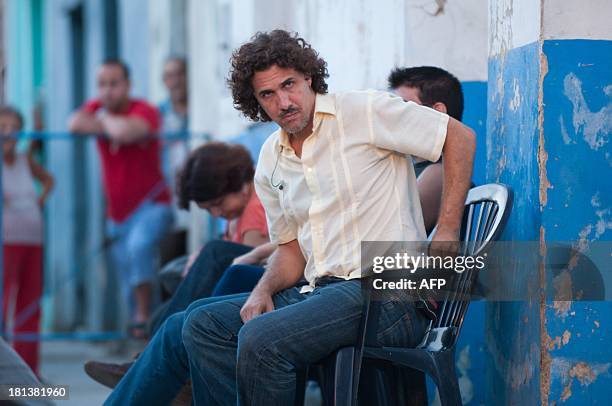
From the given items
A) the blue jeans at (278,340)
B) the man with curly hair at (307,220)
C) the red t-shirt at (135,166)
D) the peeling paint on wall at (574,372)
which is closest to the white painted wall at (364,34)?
the red t-shirt at (135,166)

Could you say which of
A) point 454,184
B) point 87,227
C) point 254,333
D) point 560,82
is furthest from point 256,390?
point 87,227

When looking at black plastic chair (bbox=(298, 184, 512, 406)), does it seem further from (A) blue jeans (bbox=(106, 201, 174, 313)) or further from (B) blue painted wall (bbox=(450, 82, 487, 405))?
(A) blue jeans (bbox=(106, 201, 174, 313))

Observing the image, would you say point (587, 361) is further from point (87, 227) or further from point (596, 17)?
point (87, 227)

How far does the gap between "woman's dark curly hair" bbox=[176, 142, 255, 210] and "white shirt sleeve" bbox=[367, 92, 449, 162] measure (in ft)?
5.01

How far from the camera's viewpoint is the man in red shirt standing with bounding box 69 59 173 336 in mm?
8766

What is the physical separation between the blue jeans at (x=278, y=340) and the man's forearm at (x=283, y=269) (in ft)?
0.48

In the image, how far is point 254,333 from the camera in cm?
366

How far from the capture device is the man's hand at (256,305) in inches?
155

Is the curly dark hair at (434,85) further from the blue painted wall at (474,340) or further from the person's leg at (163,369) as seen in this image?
the person's leg at (163,369)

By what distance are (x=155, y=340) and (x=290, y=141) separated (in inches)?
33.2

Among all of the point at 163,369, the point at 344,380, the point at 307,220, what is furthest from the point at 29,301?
the point at 344,380

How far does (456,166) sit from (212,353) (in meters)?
0.97

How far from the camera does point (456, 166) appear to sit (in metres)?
3.81
